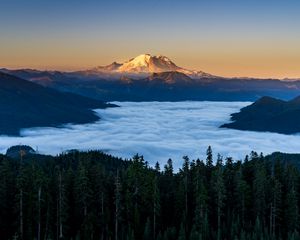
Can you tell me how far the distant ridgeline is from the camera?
98125 mm

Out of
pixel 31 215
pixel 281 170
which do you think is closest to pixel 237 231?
pixel 281 170

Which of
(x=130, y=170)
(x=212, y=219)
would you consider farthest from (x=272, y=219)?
(x=130, y=170)

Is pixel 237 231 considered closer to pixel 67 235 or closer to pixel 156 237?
pixel 156 237

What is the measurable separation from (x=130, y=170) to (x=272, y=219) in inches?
1314

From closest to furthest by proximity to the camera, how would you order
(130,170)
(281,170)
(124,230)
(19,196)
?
(19,196)
(124,230)
(130,170)
(281,170)

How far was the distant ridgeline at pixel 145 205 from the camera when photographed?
98125 mm

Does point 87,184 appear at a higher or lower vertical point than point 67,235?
higher

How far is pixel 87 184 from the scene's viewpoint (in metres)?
106

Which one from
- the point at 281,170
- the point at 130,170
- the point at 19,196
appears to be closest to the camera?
the point at 19,196

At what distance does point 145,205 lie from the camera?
4259 inches

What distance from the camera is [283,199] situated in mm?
114750

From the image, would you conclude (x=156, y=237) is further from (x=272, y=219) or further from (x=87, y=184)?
(x=272, y=219)

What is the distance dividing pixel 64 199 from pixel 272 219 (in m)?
46.0

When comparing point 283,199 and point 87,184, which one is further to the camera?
point 283,199
